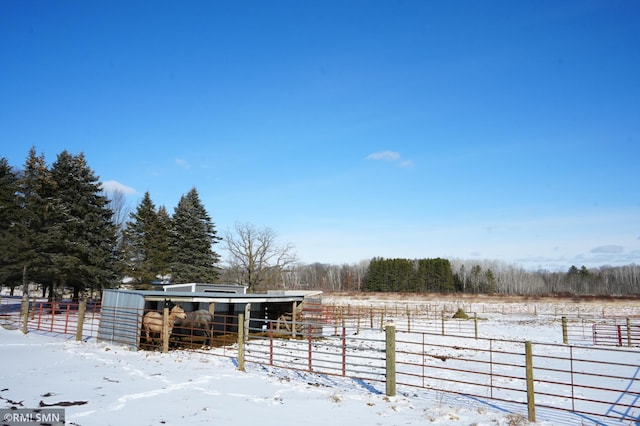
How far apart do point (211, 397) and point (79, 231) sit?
1075 inches

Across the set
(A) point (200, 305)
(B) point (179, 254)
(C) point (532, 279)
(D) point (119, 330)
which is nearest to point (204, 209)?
(B) point (179, 254)

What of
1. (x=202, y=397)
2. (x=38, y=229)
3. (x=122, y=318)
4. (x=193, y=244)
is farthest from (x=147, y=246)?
(x=202, y=397)

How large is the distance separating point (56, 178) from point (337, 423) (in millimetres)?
31795

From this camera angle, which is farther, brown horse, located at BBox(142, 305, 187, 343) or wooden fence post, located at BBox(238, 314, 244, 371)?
brown horse, located at BBox(142, 305, 187, 343)

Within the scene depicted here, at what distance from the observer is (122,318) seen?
51.9ft

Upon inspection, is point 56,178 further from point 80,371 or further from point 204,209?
point 80,371

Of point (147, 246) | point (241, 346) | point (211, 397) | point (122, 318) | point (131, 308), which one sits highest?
point (147, 246)

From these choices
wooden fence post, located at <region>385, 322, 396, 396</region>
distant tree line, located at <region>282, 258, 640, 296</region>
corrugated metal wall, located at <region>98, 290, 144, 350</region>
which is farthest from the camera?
distant tree line, located at <region>282, 258, 640, 296</region>

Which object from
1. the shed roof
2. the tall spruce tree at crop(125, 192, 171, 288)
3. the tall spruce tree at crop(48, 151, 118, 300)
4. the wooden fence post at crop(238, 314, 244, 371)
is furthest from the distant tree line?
the wooden fence post at crop(238, 314, 244, 371)

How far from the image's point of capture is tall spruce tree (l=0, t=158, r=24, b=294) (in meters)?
27.2

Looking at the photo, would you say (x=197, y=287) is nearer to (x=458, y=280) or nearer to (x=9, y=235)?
(x=9, y=235)

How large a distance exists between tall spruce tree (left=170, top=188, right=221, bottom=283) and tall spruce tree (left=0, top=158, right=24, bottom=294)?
1334cm

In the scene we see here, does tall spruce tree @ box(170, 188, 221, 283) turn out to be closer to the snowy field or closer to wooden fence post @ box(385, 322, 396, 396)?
the snowy field

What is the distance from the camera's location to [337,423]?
6.83m
